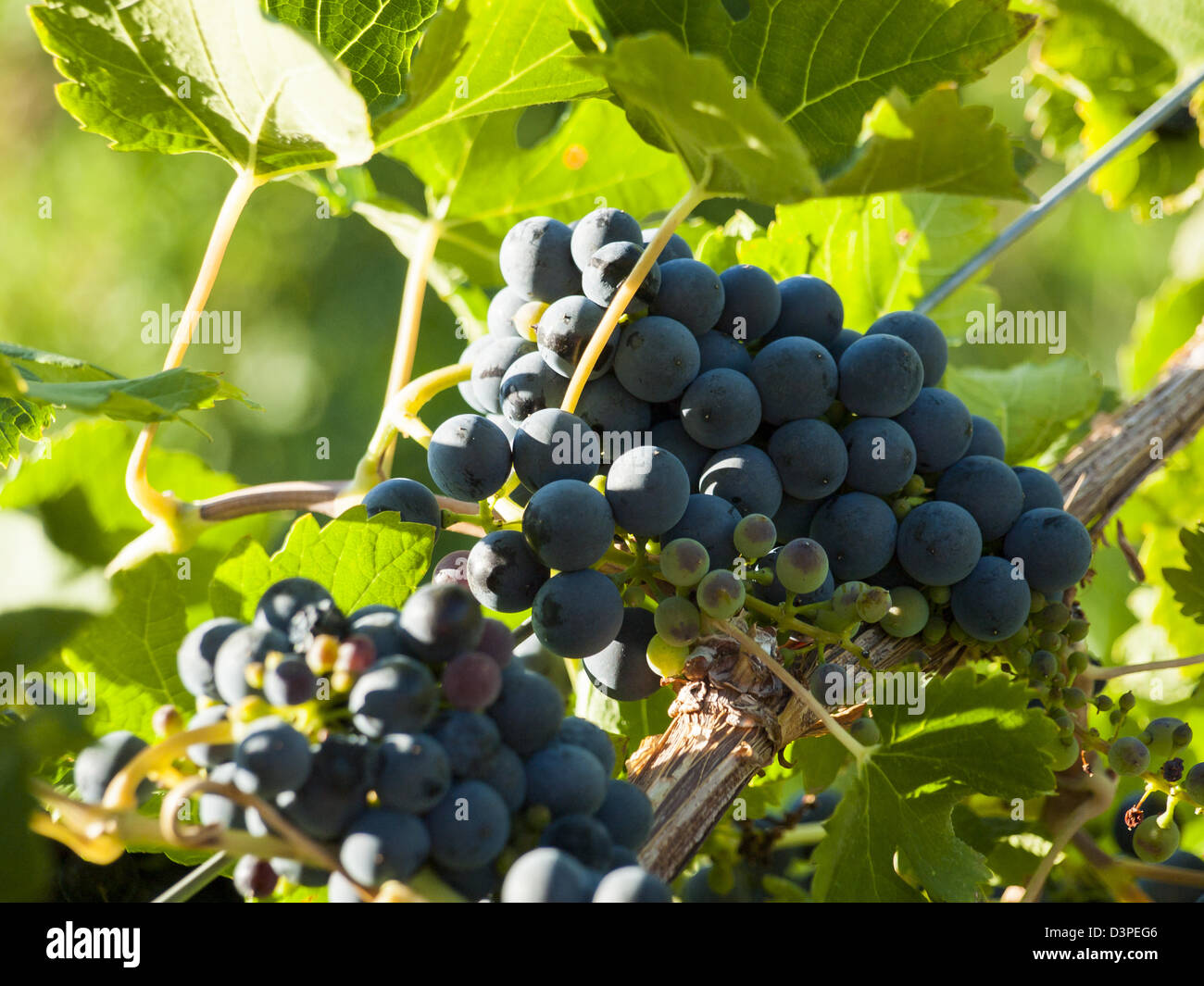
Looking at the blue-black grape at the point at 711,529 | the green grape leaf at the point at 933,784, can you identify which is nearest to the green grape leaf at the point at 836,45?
the blue-black grape at the point at 711,529

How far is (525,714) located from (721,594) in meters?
0.14

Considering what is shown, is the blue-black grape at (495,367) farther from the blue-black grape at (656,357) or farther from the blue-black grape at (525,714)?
the blue-black grape at (525,714)

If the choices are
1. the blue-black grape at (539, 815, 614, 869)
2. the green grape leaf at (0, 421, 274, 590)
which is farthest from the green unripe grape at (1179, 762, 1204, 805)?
the green grape leaf at (0, 421, 274, 590)

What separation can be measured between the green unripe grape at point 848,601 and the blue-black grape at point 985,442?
205 millimetres

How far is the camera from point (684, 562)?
56 cm

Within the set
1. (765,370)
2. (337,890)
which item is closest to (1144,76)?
(765,370)

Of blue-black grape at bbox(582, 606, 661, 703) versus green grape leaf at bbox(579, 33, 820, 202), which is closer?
green grape leaf at bbox(579, 33, 820, 202)

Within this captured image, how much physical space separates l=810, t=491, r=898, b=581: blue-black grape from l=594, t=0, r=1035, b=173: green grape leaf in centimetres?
23

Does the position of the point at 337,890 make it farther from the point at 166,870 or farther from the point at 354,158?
the point at 354,158

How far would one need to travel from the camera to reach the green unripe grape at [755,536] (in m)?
0.57

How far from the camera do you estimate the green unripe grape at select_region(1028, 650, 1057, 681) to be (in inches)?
27.0

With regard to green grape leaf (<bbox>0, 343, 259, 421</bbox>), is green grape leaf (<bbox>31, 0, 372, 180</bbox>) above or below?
above

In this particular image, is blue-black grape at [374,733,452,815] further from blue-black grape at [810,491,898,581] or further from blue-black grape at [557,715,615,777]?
blue-black grape at [810,491,898,581]
